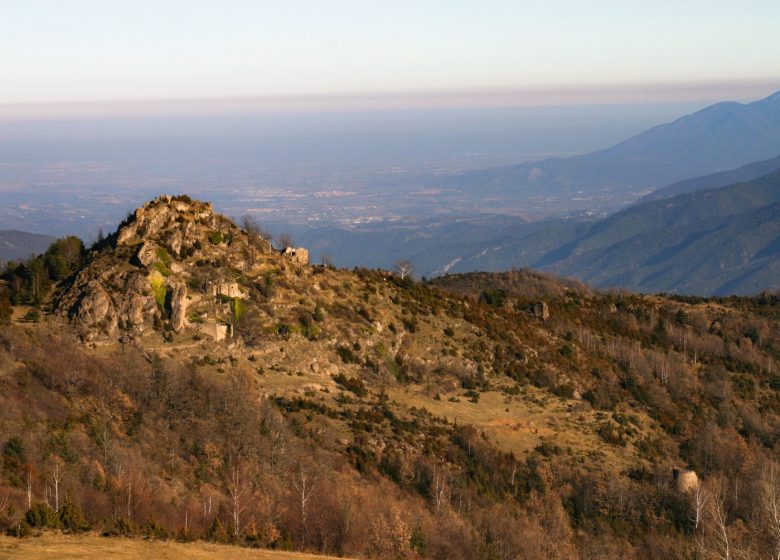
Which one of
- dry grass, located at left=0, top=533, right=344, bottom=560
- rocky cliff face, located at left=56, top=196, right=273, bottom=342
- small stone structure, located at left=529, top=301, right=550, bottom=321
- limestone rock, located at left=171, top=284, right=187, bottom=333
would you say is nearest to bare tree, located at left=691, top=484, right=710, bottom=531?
dry grass, located at left=0, top=533, right=344, bottom=560

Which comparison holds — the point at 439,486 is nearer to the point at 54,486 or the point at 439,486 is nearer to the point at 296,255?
the point at 54,486

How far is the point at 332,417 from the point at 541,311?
133ft

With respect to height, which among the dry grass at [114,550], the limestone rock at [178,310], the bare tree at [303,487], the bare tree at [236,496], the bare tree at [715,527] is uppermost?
Result: the limestone rock at [178,310]

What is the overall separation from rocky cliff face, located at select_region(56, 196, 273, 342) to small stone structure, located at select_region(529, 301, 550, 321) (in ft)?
Answer: 109

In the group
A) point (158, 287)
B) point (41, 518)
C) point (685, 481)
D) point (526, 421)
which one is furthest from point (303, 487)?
point (685, 481)

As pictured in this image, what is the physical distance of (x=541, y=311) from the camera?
87.2 meters

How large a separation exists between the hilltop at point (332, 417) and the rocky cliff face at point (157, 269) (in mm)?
177

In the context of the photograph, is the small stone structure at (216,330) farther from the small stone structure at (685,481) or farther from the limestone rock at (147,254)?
the small stone structure at (685,481)

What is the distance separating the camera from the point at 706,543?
48344 millimetres

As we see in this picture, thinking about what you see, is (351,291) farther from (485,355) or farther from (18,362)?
(18,362)

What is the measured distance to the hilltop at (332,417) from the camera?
126ft

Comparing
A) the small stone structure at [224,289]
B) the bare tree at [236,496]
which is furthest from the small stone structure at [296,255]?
the bare tree at [236,496]

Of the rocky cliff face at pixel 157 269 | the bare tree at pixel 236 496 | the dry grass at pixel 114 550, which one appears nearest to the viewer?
the dry grass at pixel 114 550

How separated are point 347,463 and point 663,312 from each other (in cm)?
6415
